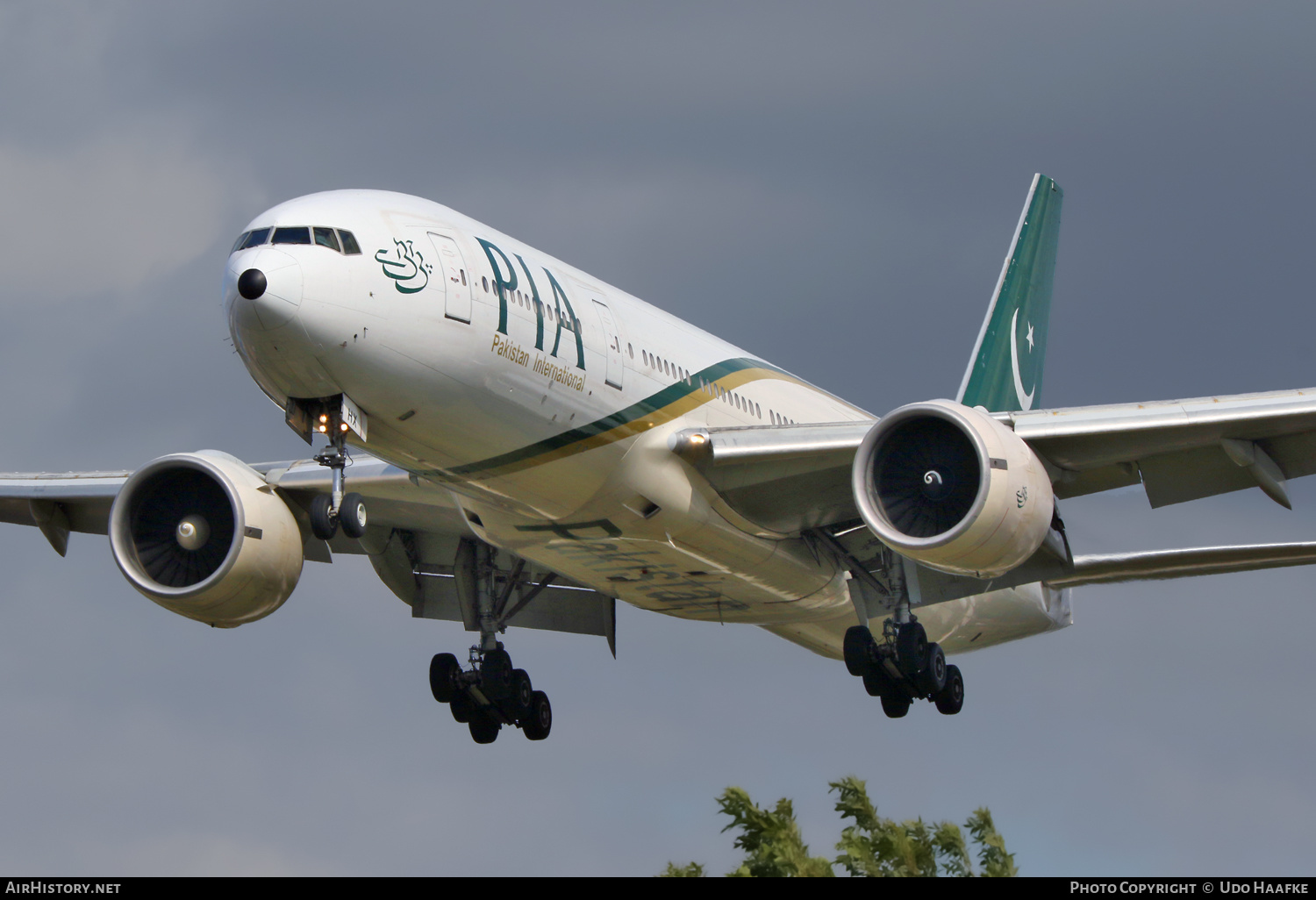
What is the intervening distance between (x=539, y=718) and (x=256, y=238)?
1228 cm

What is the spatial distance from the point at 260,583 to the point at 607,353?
6.49 meters

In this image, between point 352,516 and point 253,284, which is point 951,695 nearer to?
point 352,516

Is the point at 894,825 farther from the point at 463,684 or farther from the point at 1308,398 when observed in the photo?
the point at 463,684

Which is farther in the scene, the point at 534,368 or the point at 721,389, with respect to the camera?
the point at 721,389

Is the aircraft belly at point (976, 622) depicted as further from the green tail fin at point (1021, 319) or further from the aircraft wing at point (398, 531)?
the green tail fin at point (1021, 319)

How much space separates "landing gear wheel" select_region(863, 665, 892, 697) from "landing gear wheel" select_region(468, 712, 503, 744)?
6.51 m

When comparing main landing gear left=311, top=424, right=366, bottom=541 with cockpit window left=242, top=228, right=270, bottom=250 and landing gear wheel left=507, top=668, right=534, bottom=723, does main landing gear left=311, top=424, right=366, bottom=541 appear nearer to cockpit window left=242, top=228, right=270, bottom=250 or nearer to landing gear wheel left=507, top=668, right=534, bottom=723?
cockpit window left=242, top=228, right=270, bottom=250

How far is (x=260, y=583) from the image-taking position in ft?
83.4

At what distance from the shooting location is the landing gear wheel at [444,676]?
29578 millimetres

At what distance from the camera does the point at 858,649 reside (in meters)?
27.5

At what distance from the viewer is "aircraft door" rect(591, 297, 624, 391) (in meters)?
23.2

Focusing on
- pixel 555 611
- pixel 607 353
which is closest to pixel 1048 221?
pixel 555 611

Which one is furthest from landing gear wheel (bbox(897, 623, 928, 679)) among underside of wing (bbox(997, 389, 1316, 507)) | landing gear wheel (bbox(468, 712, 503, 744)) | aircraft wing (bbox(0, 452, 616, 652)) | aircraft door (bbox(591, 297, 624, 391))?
landing gear wheel (bbox(468, 712, 503, 744))

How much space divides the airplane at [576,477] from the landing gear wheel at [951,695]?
0.04m
